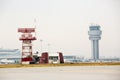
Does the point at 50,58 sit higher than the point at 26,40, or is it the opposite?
the point at 26,40

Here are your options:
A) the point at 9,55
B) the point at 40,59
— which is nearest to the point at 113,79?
the point at 40,59

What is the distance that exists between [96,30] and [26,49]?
12285 cm

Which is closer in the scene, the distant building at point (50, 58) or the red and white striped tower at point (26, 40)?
the distant building at point (50, 58)

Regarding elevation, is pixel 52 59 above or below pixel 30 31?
below

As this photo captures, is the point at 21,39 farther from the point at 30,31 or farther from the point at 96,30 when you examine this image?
the point at 96,30

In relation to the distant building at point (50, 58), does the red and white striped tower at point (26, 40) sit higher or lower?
higher

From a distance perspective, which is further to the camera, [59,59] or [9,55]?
[9,55]

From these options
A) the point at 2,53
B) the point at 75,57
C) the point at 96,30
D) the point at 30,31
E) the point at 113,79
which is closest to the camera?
the point at 113,79

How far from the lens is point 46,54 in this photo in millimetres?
62094

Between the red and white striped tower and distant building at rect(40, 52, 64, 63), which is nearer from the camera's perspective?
distant building at rect(40, 52, 64, 63)

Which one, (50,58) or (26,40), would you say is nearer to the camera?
(50,58)

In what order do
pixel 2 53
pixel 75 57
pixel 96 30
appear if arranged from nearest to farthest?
pixel 75 57 < pixel 2 53 < pixel 96 30

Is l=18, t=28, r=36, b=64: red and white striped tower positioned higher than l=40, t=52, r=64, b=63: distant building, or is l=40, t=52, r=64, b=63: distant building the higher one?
l=18, t=28, r=36, b=64: red and white striped tower

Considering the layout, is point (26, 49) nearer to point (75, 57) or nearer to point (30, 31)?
point (30, 31)
